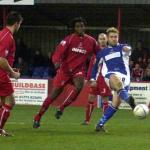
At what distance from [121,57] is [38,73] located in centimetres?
1365

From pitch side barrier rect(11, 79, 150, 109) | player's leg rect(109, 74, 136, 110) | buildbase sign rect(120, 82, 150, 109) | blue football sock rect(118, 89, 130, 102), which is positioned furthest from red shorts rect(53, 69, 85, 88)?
pitch side barrier rect(11, 79, 150, 109)

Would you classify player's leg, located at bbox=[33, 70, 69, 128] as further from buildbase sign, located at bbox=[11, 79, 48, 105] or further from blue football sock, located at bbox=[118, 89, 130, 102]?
buildbase sign, located at bbox=[11, 79, 48, 105]

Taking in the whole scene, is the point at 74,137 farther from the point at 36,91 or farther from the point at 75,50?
the point at 36,91

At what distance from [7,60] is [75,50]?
9.44 ft

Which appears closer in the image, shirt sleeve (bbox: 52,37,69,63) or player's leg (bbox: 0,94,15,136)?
player's leg (bbox: 0,94,15,136)

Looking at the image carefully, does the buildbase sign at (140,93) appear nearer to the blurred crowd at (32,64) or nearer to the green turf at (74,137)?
the blurred crowd at (32,64)

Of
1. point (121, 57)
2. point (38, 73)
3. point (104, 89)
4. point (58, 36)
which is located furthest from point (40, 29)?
point (121, 57)

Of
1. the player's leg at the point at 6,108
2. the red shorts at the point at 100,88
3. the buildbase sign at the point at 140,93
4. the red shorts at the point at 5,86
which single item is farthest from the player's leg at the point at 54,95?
the buildbase sign at the point at 140,93

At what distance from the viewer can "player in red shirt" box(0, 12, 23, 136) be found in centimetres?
1159

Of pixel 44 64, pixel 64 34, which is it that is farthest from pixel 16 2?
→ pixel 64 34

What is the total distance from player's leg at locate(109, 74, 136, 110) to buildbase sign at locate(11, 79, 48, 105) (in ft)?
36.2

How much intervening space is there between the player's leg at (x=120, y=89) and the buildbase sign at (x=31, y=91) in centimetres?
1104

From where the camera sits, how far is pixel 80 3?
25.4 metres

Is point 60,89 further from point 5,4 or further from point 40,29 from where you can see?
point 40,29
